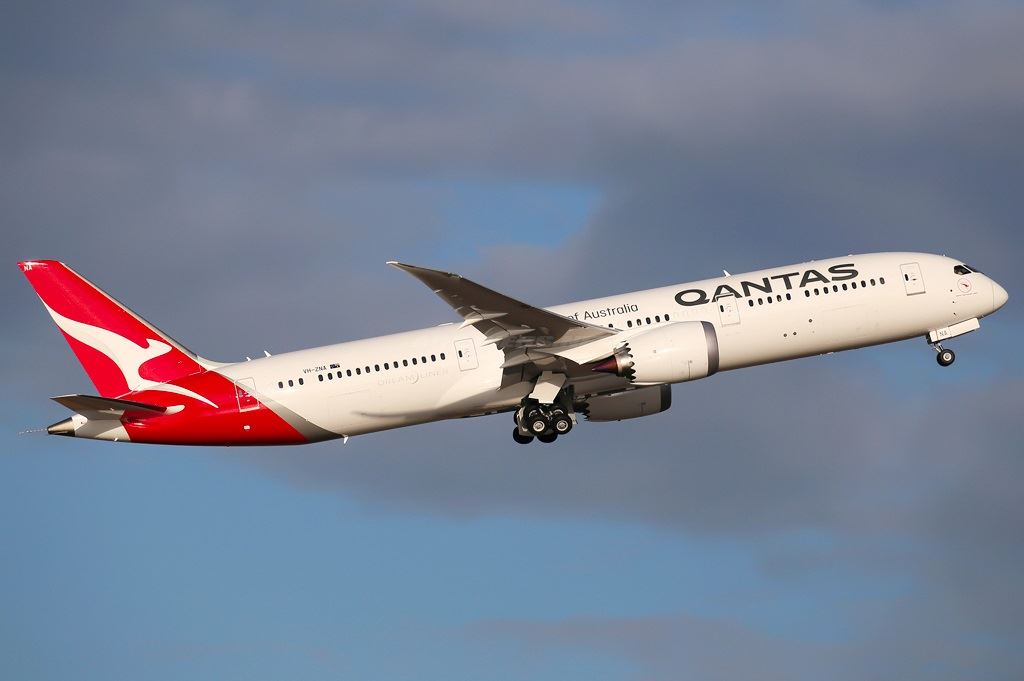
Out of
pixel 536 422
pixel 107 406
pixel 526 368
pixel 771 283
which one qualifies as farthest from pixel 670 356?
pixel 107 406

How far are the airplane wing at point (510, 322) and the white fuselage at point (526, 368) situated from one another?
0.88 metres

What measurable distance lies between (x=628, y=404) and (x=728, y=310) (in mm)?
6894

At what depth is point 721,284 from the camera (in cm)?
4959

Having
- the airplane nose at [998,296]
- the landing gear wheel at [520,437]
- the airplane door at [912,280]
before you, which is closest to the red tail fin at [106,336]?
the landing gear wheel at [520,437]

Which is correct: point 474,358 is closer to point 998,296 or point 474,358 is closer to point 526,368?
point 526,368

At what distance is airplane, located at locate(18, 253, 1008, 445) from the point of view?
47688 mm

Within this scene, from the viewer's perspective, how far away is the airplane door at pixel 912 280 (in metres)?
50.9

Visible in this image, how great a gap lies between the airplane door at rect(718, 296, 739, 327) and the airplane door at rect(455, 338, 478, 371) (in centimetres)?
905

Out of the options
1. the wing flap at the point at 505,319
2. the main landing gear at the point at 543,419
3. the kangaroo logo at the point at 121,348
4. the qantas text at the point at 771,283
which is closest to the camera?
the wing flap at the point at 505,319

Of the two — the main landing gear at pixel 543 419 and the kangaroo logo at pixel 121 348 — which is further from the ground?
the kangaroo logo at pixel 121 348

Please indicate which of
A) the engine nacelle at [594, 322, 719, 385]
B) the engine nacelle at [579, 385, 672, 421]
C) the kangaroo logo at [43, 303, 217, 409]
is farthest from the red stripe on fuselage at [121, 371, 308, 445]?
the engine nacelle at [594, 322, 719, 385]

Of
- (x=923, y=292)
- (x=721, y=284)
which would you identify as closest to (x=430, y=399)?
(x=721, y=284)

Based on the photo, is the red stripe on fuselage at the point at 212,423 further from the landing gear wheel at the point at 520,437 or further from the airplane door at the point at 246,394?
the landing gear wheel at the point at 520,437

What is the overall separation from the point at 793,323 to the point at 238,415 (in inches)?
802
